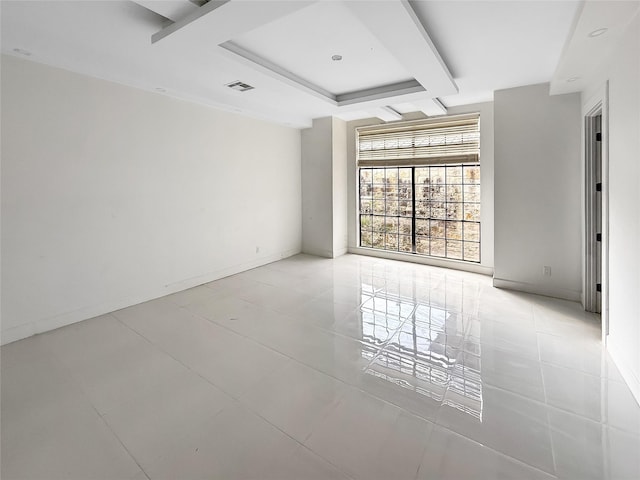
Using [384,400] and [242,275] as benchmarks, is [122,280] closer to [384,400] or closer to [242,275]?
[242,275]

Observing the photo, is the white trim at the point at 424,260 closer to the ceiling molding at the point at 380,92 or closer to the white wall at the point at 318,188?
the white wall at the point at 318,188

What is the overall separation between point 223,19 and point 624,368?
3961mm

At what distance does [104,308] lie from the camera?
145 inches

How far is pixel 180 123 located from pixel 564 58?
Answer: 4403mm

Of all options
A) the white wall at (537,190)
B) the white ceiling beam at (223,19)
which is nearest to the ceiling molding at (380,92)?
the white wall at (537,190)

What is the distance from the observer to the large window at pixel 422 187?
5367 millimetres

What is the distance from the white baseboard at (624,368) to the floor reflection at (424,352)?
3.13ft

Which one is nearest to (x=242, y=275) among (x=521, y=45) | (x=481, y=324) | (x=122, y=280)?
(x=122, y=280)

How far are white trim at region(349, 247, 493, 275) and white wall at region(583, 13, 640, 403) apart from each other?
2.52 m

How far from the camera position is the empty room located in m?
1.88

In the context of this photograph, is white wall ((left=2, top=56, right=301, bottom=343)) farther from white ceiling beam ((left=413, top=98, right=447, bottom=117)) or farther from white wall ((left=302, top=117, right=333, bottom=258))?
white ceiling beam ((left=413, top=98, right=447, bottom=117))

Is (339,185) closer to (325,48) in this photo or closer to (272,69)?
(272,69)

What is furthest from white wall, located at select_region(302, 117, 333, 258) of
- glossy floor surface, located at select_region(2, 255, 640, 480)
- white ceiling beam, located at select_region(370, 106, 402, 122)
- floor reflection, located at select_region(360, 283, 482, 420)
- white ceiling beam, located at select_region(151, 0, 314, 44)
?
white ceiling beam, located at select_region(151, 0, 314, 44)

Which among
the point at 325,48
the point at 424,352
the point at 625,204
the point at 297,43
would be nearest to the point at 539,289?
the point at 625,204
